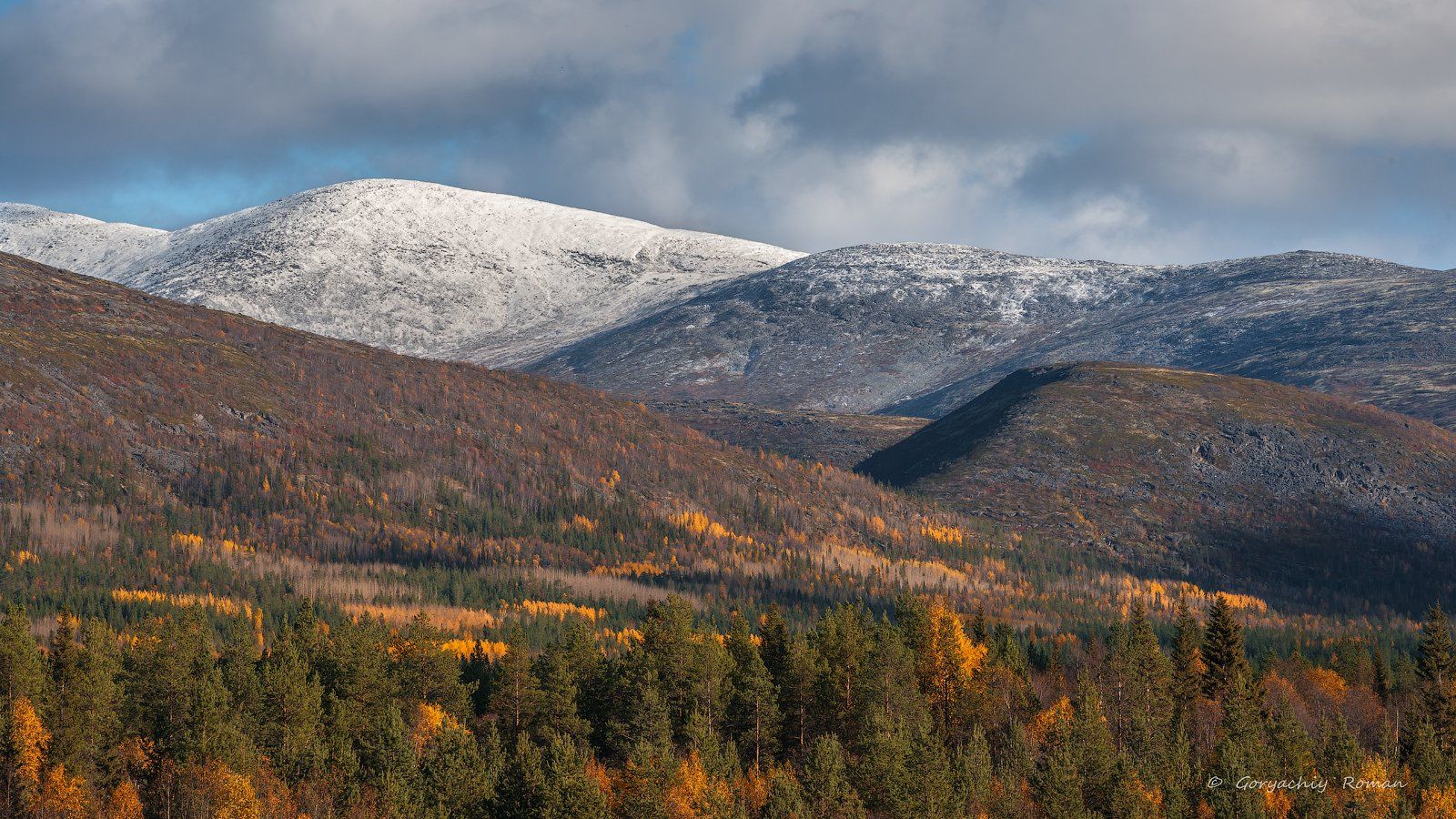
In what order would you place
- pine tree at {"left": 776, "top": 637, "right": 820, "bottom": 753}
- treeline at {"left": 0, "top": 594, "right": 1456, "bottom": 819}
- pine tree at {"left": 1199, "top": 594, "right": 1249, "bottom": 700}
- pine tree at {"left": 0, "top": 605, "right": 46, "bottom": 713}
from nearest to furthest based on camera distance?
treeline at {"left": 0, "top": 594, "right": 1456, "bottom": 819}
pine tree at {"left": 0, "top": 605, "right": 46, "bottom": 713}
pine tree at {"left": 776, "top": 637, "right": 820, "bottom": 753}
pine tree at {"left": 1199, "top": 594, "right": 1249, "bottom": 700}

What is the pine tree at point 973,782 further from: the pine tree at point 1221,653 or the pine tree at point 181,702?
the pine tree at point 181,702

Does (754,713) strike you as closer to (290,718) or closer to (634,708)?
(634,708)

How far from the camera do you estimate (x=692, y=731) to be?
124000 mm

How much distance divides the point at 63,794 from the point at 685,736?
50.6m

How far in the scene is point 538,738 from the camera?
13400cm

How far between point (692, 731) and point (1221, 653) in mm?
60780

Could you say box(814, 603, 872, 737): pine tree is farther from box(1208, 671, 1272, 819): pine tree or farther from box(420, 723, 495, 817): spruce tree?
box(420, 723, 495, 817): spruce tree

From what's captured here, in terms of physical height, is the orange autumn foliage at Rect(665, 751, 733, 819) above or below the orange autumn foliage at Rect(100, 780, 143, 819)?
above

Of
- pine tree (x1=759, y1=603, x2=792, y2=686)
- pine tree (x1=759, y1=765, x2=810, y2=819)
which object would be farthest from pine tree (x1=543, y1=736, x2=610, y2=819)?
pine tree (x1=759, y1=603, x2=792, y2=686)

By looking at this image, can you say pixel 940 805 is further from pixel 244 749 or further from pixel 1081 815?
pixel 244 749

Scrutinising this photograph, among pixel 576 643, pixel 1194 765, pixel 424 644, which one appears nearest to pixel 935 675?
pixel 1194 765

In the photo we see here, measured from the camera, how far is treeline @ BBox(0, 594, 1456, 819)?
11088 cm

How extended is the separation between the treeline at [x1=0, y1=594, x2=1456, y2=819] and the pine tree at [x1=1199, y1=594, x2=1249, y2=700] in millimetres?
264

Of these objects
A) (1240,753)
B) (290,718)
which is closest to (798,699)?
(1240,753)
